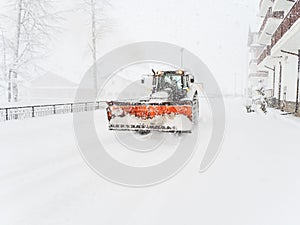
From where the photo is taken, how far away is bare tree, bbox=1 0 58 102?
23281 millimetres

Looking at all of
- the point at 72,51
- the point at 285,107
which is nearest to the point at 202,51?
the point at 72,51

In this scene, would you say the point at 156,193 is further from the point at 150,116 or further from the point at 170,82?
the point at 170,82

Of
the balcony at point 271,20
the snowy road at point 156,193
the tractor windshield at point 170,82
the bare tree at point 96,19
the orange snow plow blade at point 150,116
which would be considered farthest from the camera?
the bare tree at point 96,19

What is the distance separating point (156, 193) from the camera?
15.2 feet

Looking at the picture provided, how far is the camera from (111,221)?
363cm

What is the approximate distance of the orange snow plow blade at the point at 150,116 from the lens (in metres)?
9.04

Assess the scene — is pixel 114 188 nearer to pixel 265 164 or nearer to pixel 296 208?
pixel 296 208

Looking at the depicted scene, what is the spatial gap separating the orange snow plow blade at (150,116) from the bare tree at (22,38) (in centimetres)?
1665

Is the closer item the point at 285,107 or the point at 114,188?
the point at 114,188

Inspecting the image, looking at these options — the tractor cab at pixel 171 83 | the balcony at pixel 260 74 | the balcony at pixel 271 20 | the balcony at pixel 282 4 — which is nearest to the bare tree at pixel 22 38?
the tractor cab at pixel 171 83

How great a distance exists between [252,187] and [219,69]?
81083 mm

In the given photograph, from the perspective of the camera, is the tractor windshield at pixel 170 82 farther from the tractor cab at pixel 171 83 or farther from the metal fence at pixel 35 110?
the metal fence at pixel 35 110

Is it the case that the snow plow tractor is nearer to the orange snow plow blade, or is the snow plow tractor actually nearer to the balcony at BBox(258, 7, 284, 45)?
the orange snow plow blade

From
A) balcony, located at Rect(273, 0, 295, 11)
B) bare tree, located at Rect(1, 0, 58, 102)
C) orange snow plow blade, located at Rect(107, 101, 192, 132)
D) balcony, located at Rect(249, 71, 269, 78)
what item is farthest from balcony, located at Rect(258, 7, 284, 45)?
balcony, located at Rect(249, 71, 269, 78)
